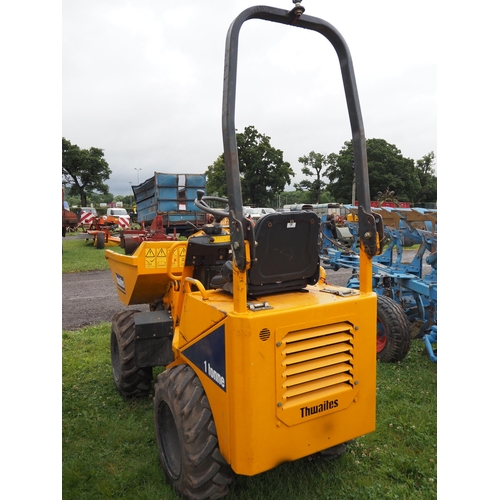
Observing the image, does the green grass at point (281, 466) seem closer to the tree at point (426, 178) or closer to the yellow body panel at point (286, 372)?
the yellow body panel at point (286, 372)

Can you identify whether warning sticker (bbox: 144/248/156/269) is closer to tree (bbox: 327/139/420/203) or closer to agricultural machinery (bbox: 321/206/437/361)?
agricultural machinery (bbox: 321/206/437/361)

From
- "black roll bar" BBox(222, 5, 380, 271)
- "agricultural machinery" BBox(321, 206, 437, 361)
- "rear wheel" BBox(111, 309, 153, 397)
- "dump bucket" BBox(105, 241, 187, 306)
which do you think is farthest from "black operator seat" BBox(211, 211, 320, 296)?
"agricultural machinery" BBox(321, 206, 437, 361)

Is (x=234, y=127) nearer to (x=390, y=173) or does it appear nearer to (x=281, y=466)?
(x=281, y=466)

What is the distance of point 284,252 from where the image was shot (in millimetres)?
2553

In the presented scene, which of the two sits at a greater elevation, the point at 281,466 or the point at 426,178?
the point at 426,178

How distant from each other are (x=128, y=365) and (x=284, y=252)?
84.0 inches

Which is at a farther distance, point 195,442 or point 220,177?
point 220,177

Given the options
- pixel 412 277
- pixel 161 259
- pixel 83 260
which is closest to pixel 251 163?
pixel 161 259

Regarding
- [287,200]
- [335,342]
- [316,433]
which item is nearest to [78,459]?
[316,433]

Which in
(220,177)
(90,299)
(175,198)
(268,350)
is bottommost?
(90,299)

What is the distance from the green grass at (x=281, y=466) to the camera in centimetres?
280

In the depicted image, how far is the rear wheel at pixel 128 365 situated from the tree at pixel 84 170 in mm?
44257

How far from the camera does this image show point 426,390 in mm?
4297

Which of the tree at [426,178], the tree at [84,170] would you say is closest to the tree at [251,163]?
the tree at [84,170]
